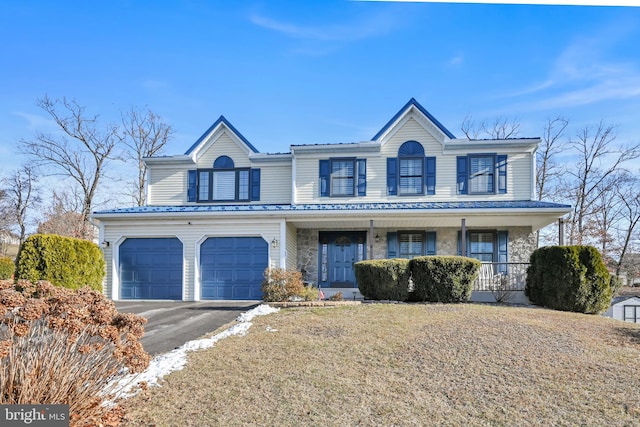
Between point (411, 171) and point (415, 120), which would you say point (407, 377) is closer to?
point (411, 171)

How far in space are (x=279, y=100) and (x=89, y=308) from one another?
11.6 metres

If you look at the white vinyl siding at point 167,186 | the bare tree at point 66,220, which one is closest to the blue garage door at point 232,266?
the white vinyl siding at point 167,186

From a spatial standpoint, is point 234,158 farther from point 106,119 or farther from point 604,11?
point 106,119

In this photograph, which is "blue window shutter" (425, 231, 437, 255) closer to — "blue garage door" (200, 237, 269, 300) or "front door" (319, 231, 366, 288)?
"front door" (319, 231, 366, 288)

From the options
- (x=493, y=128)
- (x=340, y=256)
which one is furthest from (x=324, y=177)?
(x=493, y=128)

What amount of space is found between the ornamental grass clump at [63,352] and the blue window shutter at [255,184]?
13.0 m

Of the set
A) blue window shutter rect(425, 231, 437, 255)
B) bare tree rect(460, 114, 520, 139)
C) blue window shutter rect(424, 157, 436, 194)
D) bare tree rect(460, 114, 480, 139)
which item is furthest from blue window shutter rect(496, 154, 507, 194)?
bare tree rect(460, 114, 480, 139)

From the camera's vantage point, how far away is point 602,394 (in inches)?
214

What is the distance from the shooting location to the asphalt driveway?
7.84 m

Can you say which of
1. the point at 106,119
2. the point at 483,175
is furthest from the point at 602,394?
the point at 106,119

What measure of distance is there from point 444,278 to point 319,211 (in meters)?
4.88

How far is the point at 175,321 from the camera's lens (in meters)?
10.2

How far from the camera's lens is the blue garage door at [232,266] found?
50.4 feet

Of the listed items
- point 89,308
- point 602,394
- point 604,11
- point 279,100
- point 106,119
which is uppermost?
point 106,119
